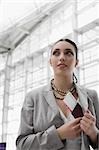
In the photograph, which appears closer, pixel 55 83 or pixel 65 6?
pixel 55 83

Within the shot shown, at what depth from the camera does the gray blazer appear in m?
1.03

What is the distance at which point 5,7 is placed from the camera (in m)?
8.49

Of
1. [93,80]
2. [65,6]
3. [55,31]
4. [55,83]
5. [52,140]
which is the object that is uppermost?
[65,6]

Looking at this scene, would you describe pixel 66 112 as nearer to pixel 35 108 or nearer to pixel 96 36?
pixel 35 108

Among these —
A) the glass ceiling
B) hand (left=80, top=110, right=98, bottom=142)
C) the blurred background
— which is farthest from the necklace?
the glass ceiling

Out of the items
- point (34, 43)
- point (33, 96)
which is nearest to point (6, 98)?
point (34, 43)

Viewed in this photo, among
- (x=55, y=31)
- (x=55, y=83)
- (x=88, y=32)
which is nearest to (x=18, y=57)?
(x=55, y=31)

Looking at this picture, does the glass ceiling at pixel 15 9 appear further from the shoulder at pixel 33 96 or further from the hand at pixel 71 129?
the hand at pixel 71 129

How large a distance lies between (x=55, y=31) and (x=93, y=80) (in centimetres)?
245

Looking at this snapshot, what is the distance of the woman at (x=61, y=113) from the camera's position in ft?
3.35

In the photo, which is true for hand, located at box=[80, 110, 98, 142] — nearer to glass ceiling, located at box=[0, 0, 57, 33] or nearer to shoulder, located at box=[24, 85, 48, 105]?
shoulder, located at box=[24, 85, 48, 105]

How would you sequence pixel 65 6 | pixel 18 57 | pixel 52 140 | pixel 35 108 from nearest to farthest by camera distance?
pixel 52 140, pixel 35 108, pixel 65 6, pixel 18 57

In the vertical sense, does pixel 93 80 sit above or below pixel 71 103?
above

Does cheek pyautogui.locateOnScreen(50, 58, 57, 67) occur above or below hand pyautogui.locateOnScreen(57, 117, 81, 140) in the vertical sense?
above
